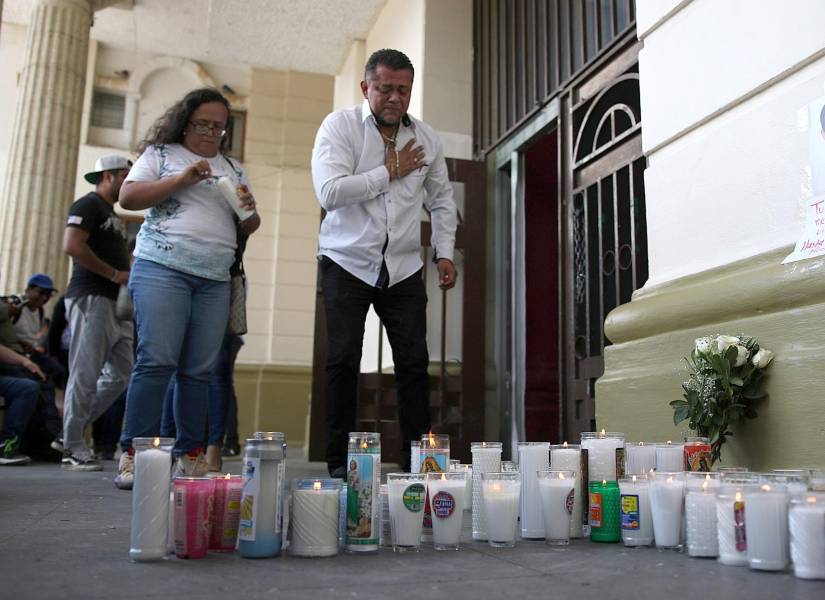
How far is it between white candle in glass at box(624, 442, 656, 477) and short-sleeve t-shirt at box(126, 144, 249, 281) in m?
1.56

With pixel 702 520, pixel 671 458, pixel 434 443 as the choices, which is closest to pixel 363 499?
pixel 434 443

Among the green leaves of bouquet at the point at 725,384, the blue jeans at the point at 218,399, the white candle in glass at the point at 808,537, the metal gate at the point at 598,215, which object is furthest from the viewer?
the blue jeans at the point at 218,399

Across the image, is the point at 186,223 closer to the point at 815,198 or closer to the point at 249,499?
the point at 249,499

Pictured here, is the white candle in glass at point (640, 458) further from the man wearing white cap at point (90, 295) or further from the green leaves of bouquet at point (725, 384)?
the man wearing white cap at point (90, 295)

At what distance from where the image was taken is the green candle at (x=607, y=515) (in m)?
1.71

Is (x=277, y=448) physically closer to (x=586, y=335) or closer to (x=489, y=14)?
(x=586, y=335)

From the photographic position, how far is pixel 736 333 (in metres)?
2.25

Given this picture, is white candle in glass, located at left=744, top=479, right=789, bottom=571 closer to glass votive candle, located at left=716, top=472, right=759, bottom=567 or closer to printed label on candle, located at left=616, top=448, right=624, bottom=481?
glass votive candle, located at left=716, top=472, right=759, bottom=567

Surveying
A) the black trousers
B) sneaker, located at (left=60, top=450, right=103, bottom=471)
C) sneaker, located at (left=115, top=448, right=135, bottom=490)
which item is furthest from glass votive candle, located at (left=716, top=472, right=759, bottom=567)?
sneaker, located at (left=60, top=450, right=103, bottom=471)

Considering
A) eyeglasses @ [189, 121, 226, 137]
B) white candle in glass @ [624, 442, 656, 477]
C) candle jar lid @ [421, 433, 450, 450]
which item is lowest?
white candle in glass @ [624, 442, 656, 477]

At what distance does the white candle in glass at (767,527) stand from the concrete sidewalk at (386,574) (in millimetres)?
28

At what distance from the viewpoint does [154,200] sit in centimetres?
266

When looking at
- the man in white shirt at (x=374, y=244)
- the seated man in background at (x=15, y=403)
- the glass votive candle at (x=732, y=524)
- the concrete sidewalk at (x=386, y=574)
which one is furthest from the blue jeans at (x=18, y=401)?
the glass votive candle at (x=732, y=524)

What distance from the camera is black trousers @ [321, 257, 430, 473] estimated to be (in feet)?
8.86
